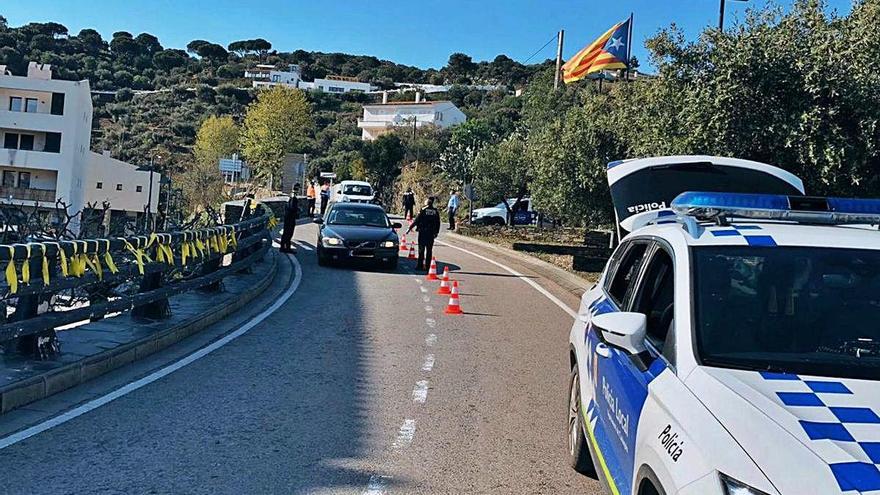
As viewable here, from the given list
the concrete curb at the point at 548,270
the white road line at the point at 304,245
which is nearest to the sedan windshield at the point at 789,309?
the concrete curb at the point at 548,270

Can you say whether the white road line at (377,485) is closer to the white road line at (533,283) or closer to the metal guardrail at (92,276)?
the metal guardrail at (92,276)

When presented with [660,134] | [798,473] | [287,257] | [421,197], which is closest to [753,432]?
[798,473]

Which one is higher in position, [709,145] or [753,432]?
[709,145]

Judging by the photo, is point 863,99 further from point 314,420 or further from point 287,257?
point 287,257

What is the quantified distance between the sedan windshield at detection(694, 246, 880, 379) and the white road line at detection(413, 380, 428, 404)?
4.22m

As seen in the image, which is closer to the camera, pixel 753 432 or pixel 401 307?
pixel 753 432

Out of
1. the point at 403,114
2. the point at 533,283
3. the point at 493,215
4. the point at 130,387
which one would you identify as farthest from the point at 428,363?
the point at 403,114

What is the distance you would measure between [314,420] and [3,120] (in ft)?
222

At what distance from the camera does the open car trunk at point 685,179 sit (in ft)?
33.7

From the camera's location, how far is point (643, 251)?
17.4ft

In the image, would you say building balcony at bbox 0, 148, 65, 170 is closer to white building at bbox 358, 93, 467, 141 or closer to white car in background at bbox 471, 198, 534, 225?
white car in background at bbox 471, 198, 534, 225

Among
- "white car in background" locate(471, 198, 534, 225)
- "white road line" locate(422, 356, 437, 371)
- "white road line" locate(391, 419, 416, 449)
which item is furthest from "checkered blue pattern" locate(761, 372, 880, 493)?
"white car in background" locate(471, 198, 534, 225)

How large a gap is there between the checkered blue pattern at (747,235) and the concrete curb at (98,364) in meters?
5.41

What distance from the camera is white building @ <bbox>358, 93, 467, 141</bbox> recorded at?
115 meters
